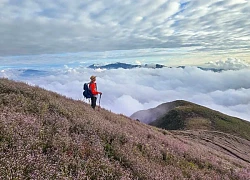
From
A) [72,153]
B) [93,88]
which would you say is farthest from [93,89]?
[72,153]

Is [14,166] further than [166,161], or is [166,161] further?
[166,161]

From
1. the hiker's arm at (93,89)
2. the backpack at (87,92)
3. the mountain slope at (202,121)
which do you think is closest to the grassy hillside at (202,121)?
the mountain slope at (202,121)

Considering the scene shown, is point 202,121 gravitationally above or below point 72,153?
below

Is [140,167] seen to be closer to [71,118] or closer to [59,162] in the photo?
[59,162]

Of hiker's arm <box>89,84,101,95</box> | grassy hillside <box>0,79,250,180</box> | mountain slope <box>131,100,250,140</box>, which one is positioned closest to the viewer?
grassy hillside <box>0,79,250,180</box>

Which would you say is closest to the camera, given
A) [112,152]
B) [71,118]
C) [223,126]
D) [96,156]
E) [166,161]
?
[96,156]

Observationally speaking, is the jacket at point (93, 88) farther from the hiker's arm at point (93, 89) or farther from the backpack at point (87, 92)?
the backpack at point (87, 92)

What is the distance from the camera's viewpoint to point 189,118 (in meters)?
86.3

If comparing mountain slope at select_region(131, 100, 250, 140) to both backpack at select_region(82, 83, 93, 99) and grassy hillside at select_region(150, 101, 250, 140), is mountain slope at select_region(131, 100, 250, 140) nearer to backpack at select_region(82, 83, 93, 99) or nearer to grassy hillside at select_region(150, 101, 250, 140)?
grassy hillside at select_region(150, 101, 250, 140)

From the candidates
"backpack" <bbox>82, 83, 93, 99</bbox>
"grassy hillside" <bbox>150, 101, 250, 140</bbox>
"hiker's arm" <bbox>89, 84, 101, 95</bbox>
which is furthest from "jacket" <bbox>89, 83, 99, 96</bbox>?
"grassy hillside" <bbox>150, 101, 250, 140</bbox>

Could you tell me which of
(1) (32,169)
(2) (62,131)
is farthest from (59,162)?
(2) (62,131)

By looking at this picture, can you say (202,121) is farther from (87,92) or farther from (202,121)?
(87,92)

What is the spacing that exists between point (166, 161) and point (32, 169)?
5.59 m

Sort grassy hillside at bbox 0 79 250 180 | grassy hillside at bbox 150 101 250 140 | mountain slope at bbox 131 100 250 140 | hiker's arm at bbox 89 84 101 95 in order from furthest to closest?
grassy hillside at bbox 150 101 250 140, mountain slope at bbox 131 100 250 140, hiker's arm at bbox 89 84 101 95, grassy hillside at bbox 0 79 250 180
